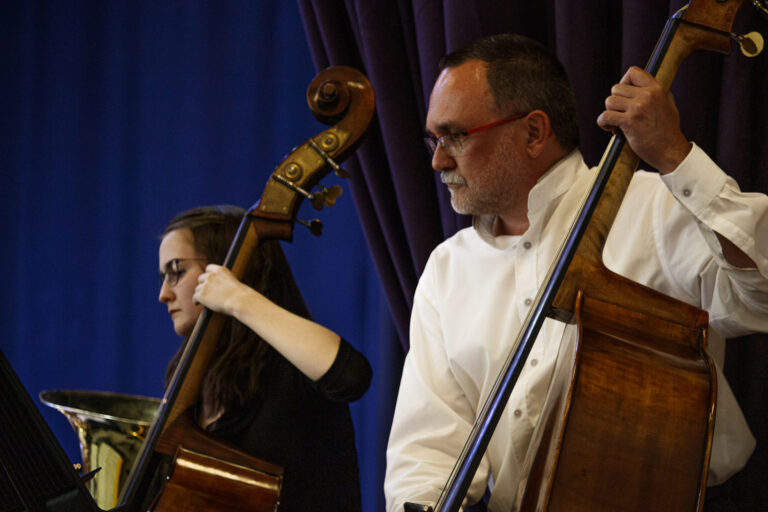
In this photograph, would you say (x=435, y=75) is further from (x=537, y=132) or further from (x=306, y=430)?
(x=306, y=430)

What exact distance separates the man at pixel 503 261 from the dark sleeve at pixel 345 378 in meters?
0.12

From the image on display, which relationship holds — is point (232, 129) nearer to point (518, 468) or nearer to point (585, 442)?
point (518, 468)

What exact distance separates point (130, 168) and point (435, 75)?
4.77ft

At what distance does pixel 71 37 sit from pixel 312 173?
1897 mm

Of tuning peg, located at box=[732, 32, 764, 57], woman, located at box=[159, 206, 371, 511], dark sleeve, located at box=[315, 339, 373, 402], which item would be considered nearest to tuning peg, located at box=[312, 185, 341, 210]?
woman, located at box=[159, 206, 371, 511]

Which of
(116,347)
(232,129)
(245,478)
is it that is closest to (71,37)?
(232,129)

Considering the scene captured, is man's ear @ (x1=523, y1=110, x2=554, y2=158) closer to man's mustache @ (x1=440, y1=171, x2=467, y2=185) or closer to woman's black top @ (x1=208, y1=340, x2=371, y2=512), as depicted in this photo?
man's mustache @ (x1=440, y1=171, x2=467, y2=185)

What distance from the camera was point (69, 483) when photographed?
3.34 feet

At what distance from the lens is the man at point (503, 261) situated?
4.41 feet

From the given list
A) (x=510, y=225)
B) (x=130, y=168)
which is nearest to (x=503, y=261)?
(x=510, y=225)

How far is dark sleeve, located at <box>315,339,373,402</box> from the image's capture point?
5.55 feet

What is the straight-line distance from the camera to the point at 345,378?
1.69 meters

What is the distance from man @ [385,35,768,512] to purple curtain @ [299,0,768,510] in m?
0.22

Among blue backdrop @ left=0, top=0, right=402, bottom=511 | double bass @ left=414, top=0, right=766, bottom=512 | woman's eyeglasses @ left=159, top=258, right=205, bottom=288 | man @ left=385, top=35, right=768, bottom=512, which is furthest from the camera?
blue backdrop @ left=0, top=0, right=402, bottom=511
